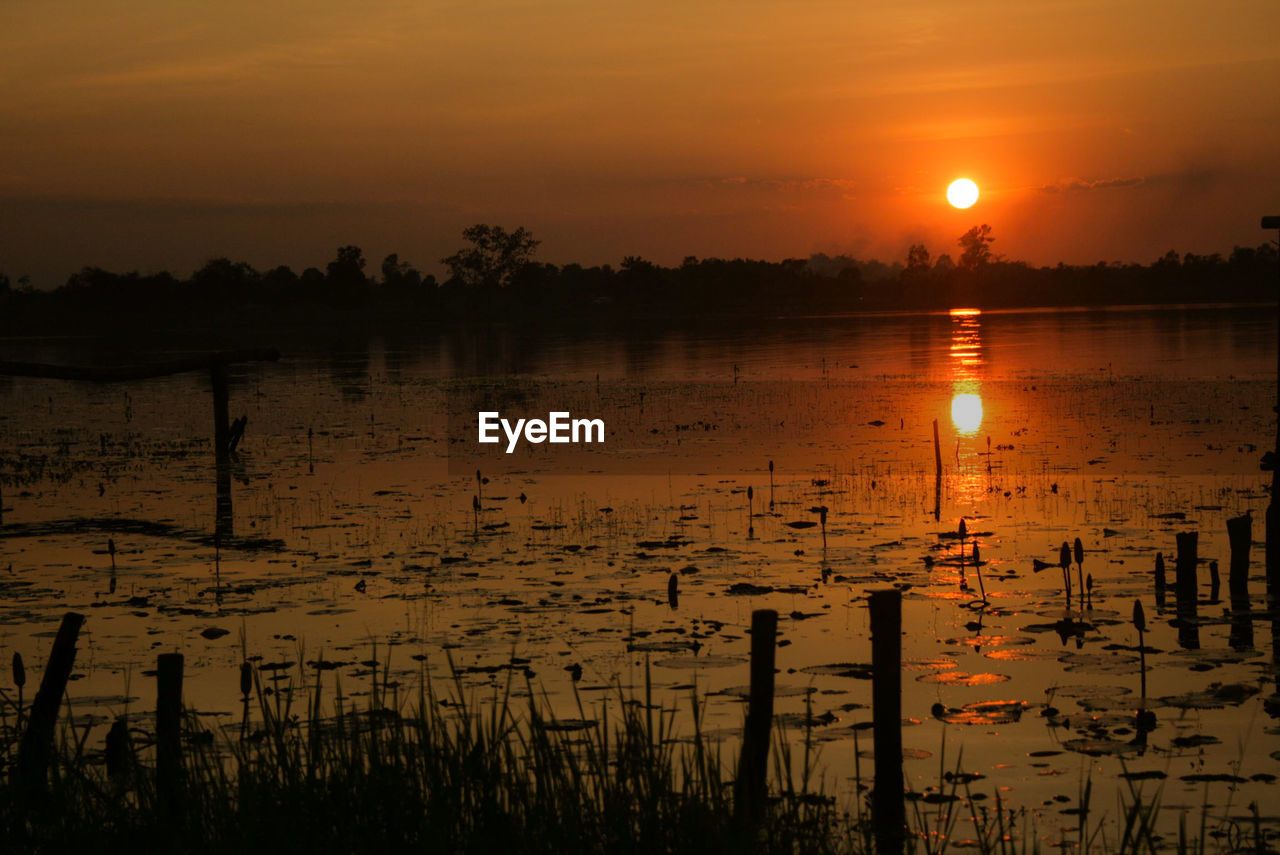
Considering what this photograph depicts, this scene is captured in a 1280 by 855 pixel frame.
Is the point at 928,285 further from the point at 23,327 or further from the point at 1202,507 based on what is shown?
the point at 1202,507

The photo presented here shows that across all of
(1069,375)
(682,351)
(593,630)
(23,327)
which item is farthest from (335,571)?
(23,327)

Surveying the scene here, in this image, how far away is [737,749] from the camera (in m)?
8.92

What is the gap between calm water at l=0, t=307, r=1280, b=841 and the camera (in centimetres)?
977

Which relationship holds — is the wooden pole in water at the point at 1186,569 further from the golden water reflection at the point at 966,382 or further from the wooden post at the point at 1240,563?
the golden water reflection at the point at 966,382

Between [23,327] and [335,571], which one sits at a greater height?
[23,327]

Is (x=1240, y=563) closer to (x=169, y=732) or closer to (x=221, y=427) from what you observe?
(x=169, y=732)

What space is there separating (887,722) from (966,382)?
127 ft

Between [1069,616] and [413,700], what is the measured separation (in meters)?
5.52

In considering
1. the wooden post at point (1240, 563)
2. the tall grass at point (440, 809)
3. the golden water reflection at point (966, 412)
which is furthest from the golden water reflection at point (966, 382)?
the tall grass at point (440, 809)

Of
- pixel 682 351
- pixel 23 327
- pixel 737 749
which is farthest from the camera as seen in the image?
pixel 23 327

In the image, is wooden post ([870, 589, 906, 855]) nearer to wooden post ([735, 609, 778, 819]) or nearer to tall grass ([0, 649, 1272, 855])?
tall grass ([0, 649, 1272, 855])

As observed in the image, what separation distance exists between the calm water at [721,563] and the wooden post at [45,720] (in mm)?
1334

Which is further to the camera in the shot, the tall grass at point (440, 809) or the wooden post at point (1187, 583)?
the wooden post at point (1187, 583)

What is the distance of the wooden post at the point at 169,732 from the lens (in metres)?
6.77
